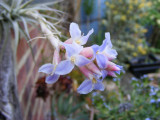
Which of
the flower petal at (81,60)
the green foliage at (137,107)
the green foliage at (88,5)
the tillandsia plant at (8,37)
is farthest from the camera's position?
the green foliage at (88,5)

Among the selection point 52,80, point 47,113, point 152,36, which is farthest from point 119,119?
point 152,36

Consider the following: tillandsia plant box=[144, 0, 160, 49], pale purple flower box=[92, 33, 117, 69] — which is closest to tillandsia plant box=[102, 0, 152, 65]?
tillandsia plant box=[144, 0, 160, 49]

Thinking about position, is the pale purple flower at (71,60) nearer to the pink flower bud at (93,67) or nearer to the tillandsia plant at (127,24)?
the pink flower bud at (93,67)

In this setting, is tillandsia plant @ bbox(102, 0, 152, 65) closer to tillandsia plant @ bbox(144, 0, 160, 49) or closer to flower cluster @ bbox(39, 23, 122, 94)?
tillandsia plant @ bbox(144, 0, 160, 49)

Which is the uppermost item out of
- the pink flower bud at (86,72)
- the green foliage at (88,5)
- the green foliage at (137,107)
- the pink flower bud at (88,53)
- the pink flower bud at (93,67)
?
the green foliage at (88,5)

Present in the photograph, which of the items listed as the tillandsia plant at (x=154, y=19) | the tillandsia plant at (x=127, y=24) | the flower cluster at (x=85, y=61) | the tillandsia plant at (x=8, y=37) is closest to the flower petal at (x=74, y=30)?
the flower cluster at (x=85, y=61)

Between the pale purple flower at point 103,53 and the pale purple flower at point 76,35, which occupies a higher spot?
the pale purple flower at point 76,35

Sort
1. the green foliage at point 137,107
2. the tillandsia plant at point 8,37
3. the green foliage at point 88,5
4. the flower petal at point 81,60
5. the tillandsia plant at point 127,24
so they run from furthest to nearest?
the green foliage at point 88,5, the tillandsia plant at point 127,24, the green foliage at point 137,107, the tillandsia plant at point 8,37, the flower petal at point 81,60
